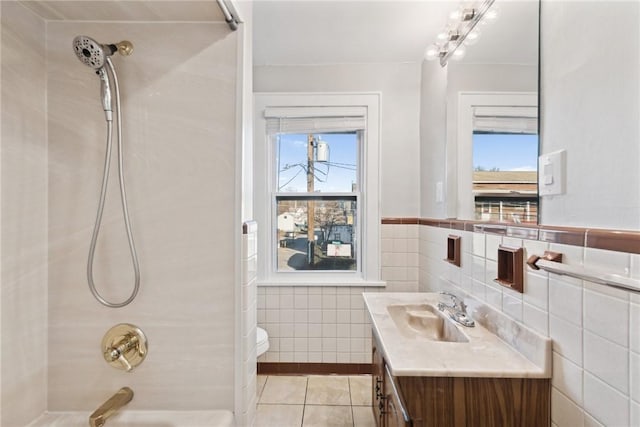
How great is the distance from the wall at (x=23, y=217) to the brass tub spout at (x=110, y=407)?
0.29m

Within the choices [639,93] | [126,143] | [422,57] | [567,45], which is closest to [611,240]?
[639,93]

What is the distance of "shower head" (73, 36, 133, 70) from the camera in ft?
3.77

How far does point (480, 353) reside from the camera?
47.5 inches

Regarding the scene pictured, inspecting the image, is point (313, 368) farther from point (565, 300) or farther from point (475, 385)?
point (565, 300)

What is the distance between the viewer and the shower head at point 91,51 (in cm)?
115

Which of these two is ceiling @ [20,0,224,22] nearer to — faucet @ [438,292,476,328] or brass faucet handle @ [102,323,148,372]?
brass faucet handle @ [102,323,148,372]

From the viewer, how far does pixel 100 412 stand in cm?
123

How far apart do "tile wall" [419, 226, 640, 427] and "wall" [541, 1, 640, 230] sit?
0.38 ft

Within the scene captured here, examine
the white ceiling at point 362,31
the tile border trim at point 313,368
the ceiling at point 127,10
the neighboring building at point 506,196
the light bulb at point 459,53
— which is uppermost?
the white ceiling at point 362,31

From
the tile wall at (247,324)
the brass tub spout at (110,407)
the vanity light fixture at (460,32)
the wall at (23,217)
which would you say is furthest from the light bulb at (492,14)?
the brass tub spout at (110,407)

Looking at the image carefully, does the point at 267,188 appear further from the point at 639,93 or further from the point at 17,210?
the point at 639,93

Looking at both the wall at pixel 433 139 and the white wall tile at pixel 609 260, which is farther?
the wall at pixel 433 139

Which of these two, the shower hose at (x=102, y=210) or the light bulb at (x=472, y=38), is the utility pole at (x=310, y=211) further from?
the shower hose at (x=102, y=210)

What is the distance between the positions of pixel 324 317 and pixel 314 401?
1.94ft
